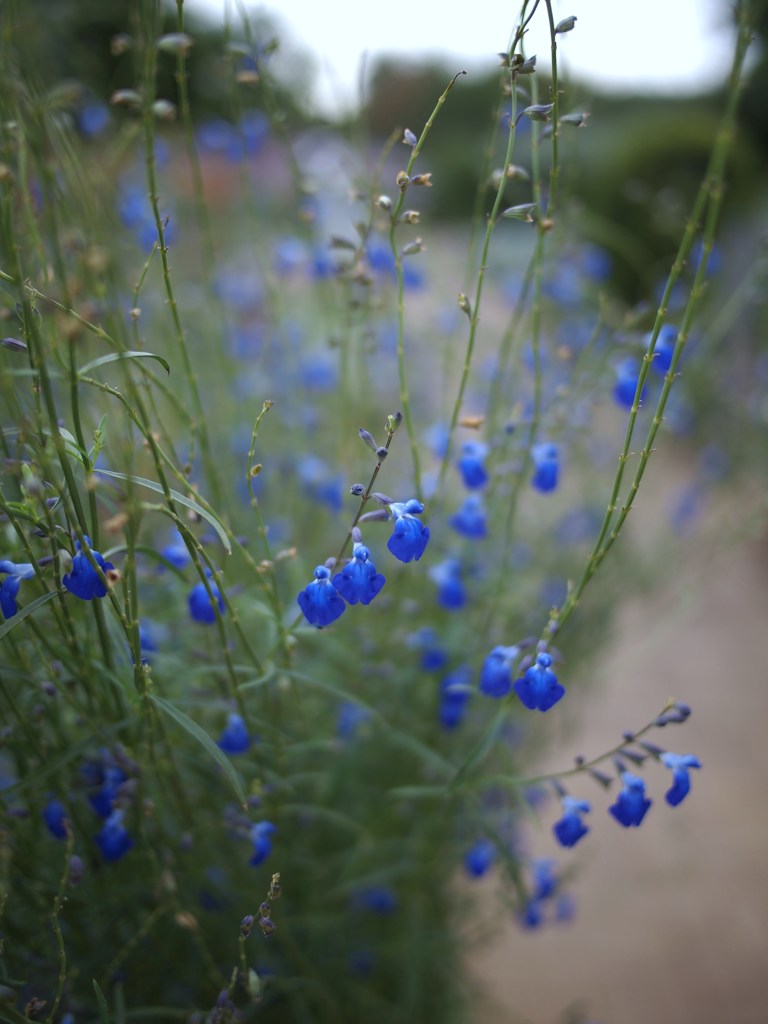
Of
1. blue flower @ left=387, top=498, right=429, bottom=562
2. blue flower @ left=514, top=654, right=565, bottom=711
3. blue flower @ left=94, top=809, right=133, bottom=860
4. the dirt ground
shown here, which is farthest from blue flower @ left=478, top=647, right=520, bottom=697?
the dirt ground

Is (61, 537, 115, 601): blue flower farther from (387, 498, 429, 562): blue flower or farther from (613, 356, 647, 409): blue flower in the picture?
(613, 356, 647, 409): blue flower

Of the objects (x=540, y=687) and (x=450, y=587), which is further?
(x=450, y=587)

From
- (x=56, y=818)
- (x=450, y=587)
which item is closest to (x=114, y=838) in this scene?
(x=56, y=818)

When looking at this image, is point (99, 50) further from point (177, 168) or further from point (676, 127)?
point (676, 127)

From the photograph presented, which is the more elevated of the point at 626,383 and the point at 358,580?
the point at 626,383

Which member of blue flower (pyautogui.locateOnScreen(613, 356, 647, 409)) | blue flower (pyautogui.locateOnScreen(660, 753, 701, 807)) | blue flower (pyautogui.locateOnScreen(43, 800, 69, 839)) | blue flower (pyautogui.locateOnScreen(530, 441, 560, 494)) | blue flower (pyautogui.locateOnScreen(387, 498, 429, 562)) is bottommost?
blue flower (pyautogui.locateOnScreen(43, 800, 69, 839))

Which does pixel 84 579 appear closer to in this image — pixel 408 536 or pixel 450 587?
pixel 408 536
